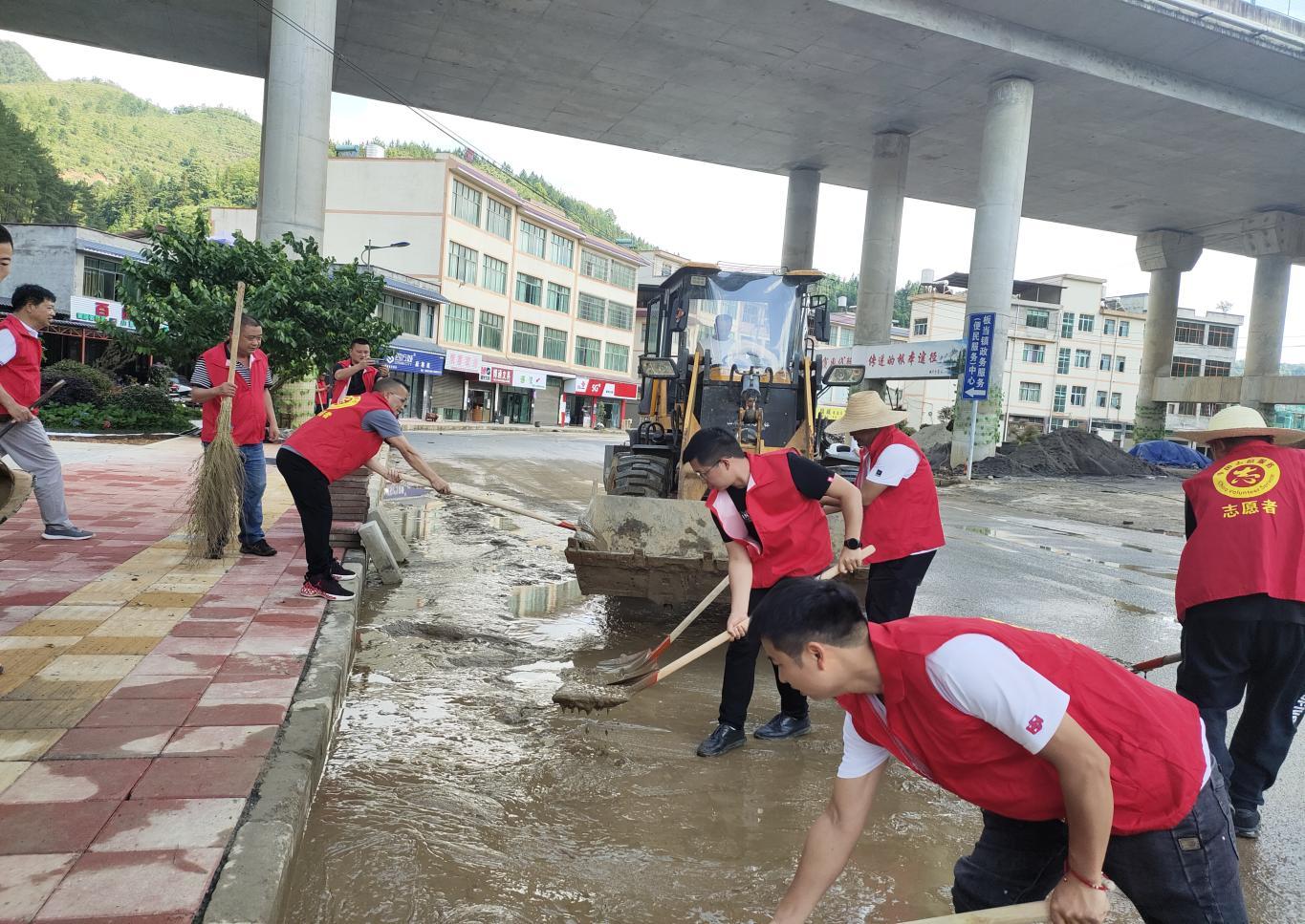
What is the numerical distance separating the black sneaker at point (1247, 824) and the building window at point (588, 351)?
1852 inches

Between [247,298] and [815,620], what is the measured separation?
13.9 meters

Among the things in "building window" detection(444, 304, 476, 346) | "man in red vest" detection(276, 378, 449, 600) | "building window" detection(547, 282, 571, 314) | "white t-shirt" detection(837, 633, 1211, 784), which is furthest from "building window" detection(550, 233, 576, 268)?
"white t-shirt" detection(837, 633, 1211, 784)

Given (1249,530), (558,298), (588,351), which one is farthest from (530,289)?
(1249,530)

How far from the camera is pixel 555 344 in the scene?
156ft

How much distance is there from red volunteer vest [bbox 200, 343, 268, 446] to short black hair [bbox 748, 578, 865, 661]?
5.31 m

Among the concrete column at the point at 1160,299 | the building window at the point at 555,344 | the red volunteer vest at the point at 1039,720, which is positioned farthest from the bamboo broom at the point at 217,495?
the building window at the point at 555,344

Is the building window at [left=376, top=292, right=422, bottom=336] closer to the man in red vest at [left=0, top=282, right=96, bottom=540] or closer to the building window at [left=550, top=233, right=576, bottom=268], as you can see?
the building window at [left=550, top=233, right=576, bottom=268]

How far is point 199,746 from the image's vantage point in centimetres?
297

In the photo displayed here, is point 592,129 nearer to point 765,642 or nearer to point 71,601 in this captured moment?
point 71,601

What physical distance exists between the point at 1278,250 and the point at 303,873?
36774 mm

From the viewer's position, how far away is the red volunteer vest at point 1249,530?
2943mm

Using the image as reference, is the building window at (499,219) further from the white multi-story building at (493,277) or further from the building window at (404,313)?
the building window at (404,313)

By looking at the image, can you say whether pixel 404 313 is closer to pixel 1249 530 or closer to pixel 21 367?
pixel 21 367

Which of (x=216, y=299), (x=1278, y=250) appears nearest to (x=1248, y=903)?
(x=216, y=299)
